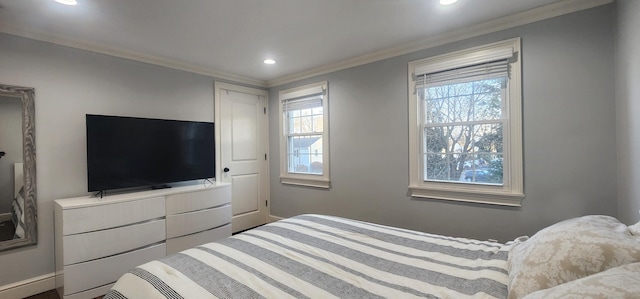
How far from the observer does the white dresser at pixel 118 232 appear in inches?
90.7

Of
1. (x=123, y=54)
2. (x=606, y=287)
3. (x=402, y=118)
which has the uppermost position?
(x=123, y=54)

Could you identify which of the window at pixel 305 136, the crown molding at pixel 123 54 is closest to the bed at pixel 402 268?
the window at pixel 305 136

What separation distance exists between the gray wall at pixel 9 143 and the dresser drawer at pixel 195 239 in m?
1.35

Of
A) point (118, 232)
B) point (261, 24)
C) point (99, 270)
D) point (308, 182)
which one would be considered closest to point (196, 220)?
point (118, 232)

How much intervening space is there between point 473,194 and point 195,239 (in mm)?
2987

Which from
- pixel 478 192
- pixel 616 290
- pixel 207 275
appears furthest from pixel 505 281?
pixel 478 192

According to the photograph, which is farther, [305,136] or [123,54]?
[305,136]

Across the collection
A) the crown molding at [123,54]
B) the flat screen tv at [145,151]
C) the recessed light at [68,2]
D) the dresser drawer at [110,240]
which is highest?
the recessed light at [68,2]

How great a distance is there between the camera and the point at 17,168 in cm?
239

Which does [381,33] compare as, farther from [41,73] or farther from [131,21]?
[41,73]

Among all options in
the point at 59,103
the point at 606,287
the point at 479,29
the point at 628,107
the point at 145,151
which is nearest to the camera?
the point at 606,287

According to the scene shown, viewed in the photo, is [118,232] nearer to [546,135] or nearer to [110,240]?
[110,240]

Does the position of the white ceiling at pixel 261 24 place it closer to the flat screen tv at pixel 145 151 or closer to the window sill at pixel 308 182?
the flat screen tv at pixel 145 151

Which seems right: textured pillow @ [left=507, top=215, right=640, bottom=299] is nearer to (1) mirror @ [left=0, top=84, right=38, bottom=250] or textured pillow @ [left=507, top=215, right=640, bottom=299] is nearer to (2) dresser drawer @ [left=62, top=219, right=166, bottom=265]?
(2) dresser drawer @ [left=62, top=219, right=166, bottom=265]
